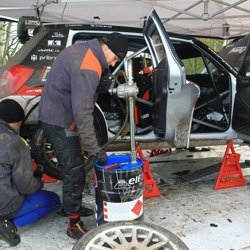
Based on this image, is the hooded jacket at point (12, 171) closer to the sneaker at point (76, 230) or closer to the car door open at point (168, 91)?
the sneaker at point (76, 230)

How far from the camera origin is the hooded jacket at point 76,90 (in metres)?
2.85

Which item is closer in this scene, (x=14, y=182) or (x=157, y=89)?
(x=14, y=182)

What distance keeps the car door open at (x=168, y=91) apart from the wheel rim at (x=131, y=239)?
1405mm

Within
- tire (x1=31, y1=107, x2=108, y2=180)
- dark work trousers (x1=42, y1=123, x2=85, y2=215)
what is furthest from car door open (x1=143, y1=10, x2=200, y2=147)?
dark work trousers (x1=42, y1=123, x2=85, y2=215)

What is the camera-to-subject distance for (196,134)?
15.2 ft

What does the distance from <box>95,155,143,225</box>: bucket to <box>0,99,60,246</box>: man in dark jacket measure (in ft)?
2.04

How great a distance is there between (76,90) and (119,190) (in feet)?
2.89

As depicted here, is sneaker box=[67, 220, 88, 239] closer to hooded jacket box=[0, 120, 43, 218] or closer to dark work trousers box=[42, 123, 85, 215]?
dark work trousers box=[42, 123, 85, 215]

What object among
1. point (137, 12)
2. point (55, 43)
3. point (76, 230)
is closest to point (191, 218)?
point (76, 230)

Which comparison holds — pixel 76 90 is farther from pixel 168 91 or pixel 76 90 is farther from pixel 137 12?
pixel 137 12

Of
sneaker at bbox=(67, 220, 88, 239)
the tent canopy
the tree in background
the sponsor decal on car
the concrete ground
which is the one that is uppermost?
the tent canopy

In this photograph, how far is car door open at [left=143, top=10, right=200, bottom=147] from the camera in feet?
12.0

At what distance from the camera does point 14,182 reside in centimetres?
322

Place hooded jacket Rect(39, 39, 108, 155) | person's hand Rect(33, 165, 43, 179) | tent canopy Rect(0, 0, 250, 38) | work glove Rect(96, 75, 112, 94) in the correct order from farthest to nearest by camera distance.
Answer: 1. tent canopy Rect(0, 0, 250, 38)
2. person's hand Rect(33, 165, 43, 179)
3. work glove Rect(96, 75, 112, 94)
4. hooded jacket Rect(39, 39, 108, 155)
